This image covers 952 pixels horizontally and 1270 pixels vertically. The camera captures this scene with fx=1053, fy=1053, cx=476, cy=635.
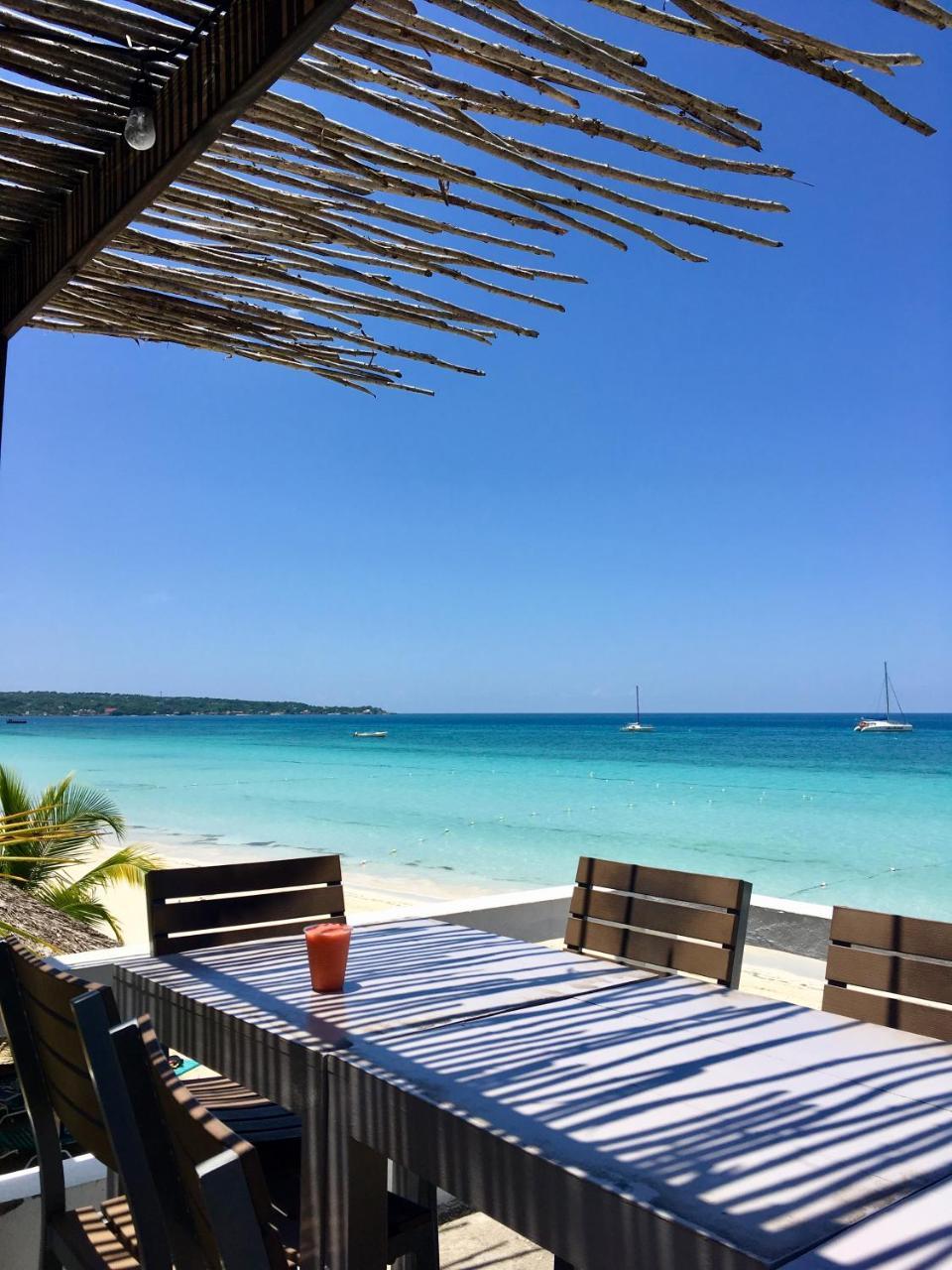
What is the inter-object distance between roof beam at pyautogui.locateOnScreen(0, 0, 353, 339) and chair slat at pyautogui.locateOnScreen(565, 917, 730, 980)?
182 centimetres

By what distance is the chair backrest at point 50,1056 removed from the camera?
1.20m

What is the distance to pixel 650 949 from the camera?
2.39 m

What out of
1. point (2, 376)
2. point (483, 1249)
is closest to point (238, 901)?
point (483, 1249)

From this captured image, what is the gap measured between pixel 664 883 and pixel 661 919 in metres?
0.08

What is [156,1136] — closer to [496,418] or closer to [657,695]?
[496,418]

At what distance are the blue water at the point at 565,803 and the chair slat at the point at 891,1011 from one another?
1318cm

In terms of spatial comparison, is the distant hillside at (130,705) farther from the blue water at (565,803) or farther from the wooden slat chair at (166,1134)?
the wooden slat chair at (166,1134)

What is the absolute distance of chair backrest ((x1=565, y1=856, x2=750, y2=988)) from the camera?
2.23 meters

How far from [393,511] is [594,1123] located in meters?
47.8

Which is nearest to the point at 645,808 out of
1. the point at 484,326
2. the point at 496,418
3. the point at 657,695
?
the point at 496,418

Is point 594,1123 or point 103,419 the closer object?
point 594,1123

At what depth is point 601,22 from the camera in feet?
5.73

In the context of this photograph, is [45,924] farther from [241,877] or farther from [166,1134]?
[166,1134]

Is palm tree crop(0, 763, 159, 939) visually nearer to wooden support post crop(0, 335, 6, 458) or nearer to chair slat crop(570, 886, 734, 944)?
wooden support post crop(0, 335, 6, 458)
